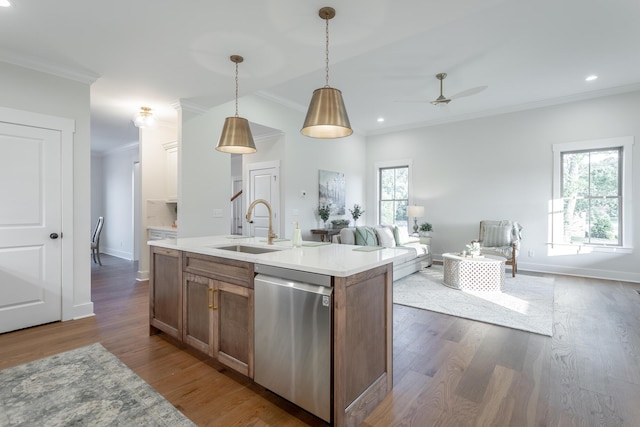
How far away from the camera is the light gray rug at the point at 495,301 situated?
3.23 meters

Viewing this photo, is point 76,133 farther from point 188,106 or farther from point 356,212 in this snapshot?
point 356,212

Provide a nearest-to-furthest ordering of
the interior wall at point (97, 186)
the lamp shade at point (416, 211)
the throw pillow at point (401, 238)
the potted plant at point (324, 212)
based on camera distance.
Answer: the throw pillow at point (401, 238)
the potted plant at point (324, 212)
the lamp shade at point (416, 211)
the interior wall at point (97, 186)

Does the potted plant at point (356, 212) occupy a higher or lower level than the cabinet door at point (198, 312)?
higher

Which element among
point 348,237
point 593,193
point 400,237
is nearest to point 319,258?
point 348,237

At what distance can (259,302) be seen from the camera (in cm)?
189

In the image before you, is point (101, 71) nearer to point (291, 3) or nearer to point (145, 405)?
point (291, 3)

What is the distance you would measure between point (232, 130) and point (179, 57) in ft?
3.59

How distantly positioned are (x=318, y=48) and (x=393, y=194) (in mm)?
5206

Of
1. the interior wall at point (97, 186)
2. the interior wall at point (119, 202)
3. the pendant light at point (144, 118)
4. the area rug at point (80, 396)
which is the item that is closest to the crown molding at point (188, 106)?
the pendant light at point (144, 118)

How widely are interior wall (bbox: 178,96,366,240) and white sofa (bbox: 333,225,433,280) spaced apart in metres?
1.21

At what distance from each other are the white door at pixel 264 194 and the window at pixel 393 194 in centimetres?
316

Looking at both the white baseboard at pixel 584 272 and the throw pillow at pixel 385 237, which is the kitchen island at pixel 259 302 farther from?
the white baseboard at pixel 584 272

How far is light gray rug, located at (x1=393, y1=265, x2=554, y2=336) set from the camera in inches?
127

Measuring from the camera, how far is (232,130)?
2697 millimetres
